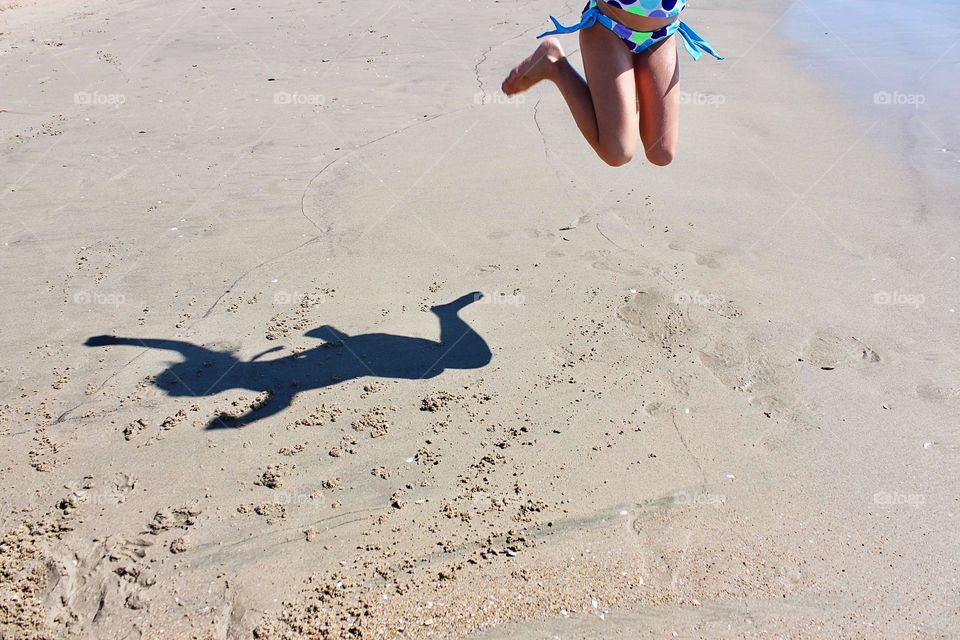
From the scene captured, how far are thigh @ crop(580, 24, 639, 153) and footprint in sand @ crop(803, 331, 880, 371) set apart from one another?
161 centimetres

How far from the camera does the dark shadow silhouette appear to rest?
422cm

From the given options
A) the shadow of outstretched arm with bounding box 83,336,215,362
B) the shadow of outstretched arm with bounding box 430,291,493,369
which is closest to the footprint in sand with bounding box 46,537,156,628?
the shadow of outstretched arm with bounding box 83,336,215,362

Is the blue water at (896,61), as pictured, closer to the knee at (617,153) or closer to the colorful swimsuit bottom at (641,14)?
the colorful swimsuit bottom at (641,14)

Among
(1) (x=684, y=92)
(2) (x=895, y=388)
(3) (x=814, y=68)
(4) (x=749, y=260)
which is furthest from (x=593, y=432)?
(3) (x=814, y=68)

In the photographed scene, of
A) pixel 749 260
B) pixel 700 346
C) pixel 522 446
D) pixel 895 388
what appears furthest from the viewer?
pixel 749 260

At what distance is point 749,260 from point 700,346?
118 cm

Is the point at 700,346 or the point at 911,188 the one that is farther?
the point at 911,188

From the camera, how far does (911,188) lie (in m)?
6.46

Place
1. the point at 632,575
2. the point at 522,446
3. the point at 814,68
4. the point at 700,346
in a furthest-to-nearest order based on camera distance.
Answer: the point at 814,68 → the point at 700,346 → the point at 522,446 → the point at 632,575

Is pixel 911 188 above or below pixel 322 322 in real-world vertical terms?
below

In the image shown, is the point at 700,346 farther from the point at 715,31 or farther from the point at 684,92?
the point at 715,31

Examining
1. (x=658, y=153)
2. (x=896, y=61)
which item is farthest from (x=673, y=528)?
(x=896, y=61)

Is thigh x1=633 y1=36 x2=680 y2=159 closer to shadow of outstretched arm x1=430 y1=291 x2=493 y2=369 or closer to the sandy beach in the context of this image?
the sandy beach

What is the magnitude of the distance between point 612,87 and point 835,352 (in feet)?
6.56
